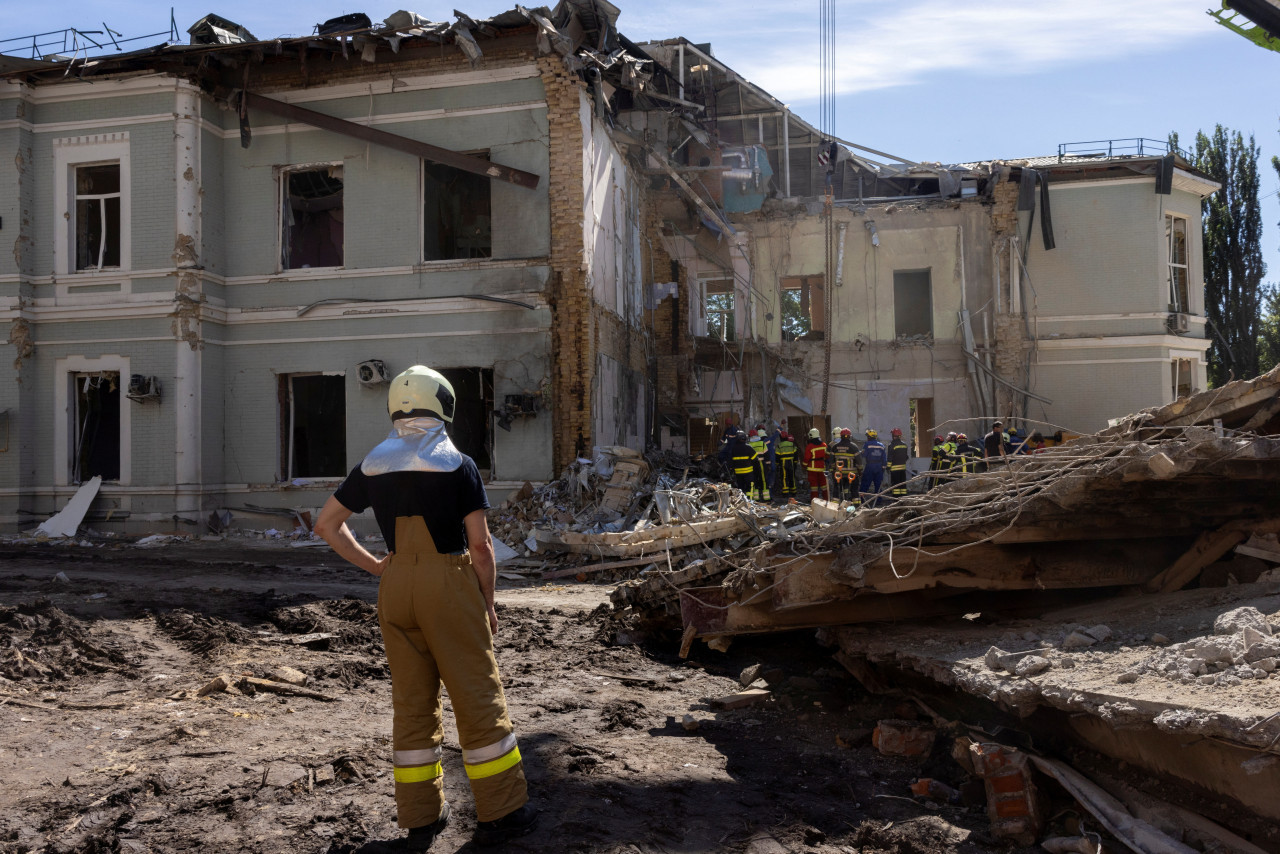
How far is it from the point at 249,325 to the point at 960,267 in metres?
15.1

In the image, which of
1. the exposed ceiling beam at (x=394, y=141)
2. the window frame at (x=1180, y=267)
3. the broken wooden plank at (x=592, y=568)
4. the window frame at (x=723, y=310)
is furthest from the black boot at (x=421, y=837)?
the window frame at (x=1180, y=267)

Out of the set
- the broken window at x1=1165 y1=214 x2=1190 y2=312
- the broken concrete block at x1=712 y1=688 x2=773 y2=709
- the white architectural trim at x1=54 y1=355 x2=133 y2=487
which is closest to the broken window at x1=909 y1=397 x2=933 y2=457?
the broken window at x1=1165 y1=214 x2=1190 y2=312

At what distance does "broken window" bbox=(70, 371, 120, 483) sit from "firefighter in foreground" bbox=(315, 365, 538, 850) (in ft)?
47.4

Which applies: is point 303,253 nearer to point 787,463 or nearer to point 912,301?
point 787,463

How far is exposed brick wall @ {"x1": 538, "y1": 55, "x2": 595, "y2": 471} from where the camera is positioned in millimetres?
14141

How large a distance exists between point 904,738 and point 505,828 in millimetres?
2278

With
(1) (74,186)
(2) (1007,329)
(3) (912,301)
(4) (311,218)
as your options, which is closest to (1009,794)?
(4) (311,218)

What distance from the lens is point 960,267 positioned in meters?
20.5

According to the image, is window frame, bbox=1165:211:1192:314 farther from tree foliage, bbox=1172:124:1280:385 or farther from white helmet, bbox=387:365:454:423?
white helmet, bbox=387:365:454:423

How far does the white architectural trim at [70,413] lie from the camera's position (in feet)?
49.1

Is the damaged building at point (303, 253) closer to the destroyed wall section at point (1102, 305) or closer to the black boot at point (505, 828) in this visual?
the destroyed wall section at point (1102, 305)

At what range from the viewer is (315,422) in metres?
15.9

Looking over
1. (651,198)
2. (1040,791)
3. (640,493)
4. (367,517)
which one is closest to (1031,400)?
(651,198)

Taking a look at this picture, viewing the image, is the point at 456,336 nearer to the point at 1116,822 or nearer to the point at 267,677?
the point at 267,677
